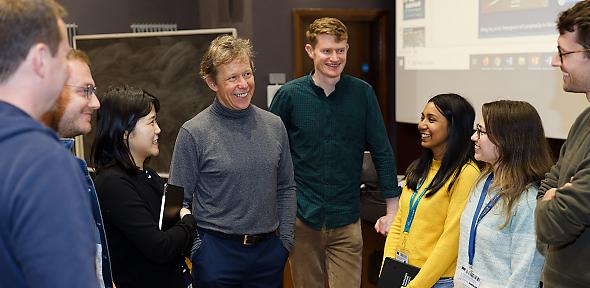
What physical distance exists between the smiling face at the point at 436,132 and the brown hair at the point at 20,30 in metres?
1.78

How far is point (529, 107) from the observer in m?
2.11

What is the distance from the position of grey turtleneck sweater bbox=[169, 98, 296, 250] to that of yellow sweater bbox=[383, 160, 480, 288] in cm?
58

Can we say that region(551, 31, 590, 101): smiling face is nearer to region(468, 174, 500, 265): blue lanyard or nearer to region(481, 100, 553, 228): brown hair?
region(481, 100, 553, 228): brown hair

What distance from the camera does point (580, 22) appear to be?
172 cm

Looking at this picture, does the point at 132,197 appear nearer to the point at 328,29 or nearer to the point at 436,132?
the point at 436,132

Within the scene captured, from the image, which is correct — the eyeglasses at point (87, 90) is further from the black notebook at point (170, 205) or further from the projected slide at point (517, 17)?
the projected slide at point (517, 17)

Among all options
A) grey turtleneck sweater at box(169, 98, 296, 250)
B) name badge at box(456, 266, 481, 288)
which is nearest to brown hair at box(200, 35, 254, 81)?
grey turtleneck sweater at box(169, 98, 296, 250)

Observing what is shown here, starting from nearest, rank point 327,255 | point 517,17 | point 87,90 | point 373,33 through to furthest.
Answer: point 87,90, point 327,255, point 517,17, point 373,33

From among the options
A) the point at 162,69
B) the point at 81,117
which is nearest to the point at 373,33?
the point at 162,69

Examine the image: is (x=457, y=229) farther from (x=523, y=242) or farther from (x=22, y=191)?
(x=22, y=191)

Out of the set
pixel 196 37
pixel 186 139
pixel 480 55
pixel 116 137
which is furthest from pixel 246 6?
pixel 116 137

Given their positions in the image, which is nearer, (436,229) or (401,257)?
(436,229)

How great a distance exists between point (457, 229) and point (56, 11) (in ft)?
5.58

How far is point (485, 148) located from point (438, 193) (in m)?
0.33
